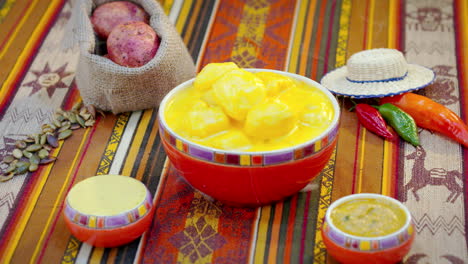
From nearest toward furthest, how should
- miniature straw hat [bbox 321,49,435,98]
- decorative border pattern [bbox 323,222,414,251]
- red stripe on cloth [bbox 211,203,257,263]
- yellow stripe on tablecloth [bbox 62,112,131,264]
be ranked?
decorative border pattern [bbox 323,222,414,251], red stripe on cloth [bbox 211,203,257,263], yellow stripe on tablecloth [bbox 62,112,131,264], miniature straw hat [bbox 321,49,435,98]

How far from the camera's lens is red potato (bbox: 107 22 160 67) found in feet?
8.04

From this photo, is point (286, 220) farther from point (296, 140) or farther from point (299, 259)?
point (296, 140)

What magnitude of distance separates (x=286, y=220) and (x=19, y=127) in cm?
114

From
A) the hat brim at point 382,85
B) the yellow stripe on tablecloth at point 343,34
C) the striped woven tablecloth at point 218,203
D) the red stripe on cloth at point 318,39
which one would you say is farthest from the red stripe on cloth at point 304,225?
the yellow stripe on tablecloth at point 343,34

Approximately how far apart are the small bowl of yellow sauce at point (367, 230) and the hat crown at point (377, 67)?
0.83 metres

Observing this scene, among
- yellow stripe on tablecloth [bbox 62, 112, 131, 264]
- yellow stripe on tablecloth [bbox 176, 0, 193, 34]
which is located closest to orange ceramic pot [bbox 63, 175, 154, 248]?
yellow stripe on tablecloth [bbox 62, 112, 131, 264]

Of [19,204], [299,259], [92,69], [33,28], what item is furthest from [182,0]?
[299,259]

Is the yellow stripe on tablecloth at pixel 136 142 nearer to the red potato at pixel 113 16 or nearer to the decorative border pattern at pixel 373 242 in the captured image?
the red potato at pixel 113 16

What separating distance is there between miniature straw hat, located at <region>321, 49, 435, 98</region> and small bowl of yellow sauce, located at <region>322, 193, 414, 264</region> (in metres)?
0.75

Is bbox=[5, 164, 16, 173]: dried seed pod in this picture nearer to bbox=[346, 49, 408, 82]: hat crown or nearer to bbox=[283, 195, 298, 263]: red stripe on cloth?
bbox=[283, 195, 298, 263]: red stripe on cloth

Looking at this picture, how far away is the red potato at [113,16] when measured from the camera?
8.59 feet

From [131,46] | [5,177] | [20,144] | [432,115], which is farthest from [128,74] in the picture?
[432,115]

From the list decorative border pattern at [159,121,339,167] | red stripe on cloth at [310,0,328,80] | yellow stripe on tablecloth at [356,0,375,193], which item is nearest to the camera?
decorative border pattern at [159,121,339,167]

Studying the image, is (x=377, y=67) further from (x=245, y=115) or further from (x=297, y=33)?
(x=245, y=115)
